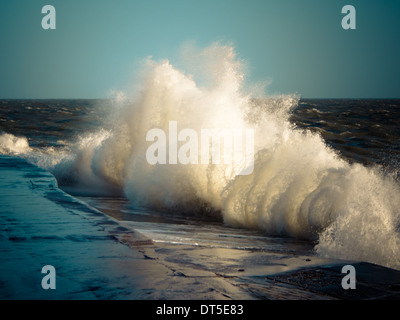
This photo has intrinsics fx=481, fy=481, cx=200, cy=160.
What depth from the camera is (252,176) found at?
880cm

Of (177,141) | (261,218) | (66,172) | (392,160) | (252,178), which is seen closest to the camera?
(261,218)

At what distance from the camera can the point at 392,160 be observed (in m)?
17.5

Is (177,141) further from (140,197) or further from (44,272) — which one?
(44,272)

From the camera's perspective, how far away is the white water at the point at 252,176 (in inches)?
246

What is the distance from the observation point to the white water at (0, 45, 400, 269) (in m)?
6.24

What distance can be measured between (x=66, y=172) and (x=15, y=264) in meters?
10.6

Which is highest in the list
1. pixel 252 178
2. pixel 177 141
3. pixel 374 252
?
pixel 177 141

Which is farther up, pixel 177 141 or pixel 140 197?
pixel 177 141

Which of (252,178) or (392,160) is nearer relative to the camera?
(252,178)

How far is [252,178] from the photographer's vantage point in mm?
8773

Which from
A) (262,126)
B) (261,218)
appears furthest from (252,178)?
(262,126)
